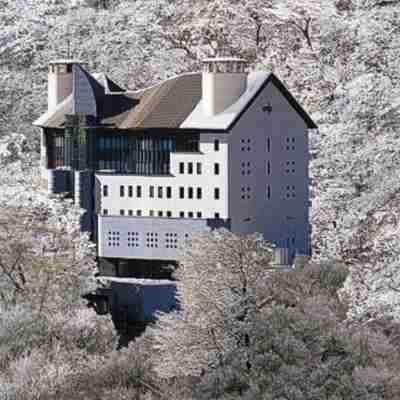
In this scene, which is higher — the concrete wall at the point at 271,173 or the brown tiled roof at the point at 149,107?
the brown tiled roof at the point at 149,107

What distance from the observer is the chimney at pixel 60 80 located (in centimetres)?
7269

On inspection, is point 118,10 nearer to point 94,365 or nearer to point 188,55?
point 188,55

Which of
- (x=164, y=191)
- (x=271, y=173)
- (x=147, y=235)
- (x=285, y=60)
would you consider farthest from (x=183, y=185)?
(x=285, y=60)

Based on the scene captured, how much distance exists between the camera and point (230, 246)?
53.3m

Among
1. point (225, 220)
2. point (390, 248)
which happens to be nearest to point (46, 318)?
point (225, 220)

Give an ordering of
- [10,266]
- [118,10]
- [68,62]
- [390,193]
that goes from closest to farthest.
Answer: [10,266] < [68,62] < [390,193] < [118,10]

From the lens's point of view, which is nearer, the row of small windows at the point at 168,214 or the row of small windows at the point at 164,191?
the row of small windows at the point at 168,214

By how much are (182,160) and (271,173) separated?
12.0 ft

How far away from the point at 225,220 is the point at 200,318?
17.5 metres

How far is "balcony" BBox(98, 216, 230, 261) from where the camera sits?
6606 cm

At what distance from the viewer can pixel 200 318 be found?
4894 cm

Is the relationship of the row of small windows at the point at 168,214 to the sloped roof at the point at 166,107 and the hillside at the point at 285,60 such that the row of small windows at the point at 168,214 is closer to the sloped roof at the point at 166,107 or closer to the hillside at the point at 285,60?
the sloped roof at the point at 166,107

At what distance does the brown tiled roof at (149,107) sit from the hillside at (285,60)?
14038 millimetres

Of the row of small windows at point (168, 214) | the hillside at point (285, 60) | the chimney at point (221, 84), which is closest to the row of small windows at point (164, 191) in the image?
the row of small windows at point (168, 214)
